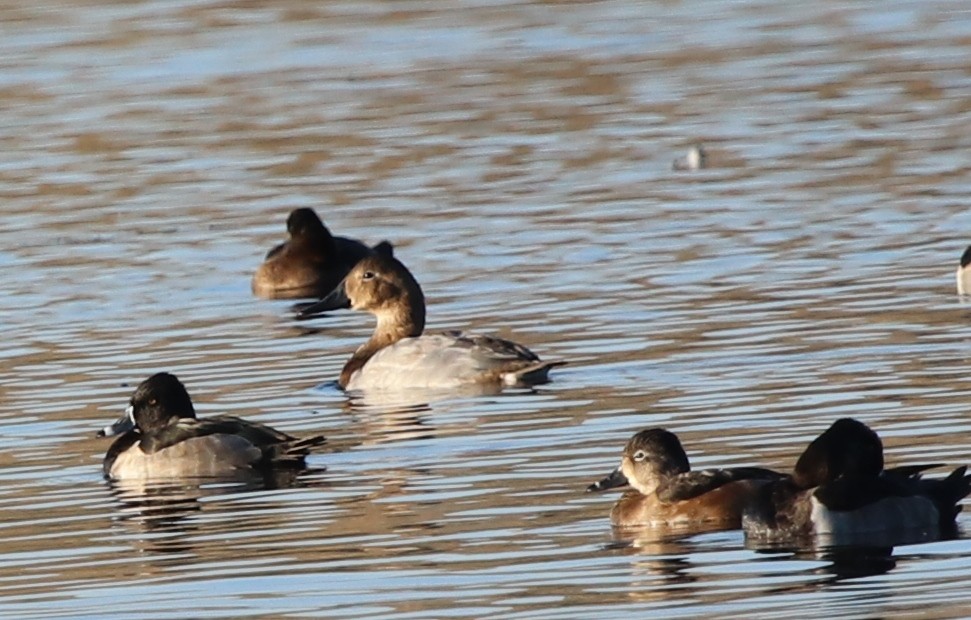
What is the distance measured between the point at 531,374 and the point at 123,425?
2.43 metres

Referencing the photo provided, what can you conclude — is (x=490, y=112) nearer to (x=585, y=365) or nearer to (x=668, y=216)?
(x=668, y=216)

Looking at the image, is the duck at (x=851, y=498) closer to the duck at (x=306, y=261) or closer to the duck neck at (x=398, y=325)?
the duck neck at (x=398, y=325)

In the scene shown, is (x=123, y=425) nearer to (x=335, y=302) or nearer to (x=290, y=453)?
(x=290, y=453)

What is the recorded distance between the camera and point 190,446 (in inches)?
519

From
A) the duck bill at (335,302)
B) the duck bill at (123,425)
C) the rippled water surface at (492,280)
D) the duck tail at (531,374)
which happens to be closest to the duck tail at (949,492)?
the rippled water surface at (492,280)

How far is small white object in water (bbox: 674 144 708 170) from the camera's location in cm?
2400

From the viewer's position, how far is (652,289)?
58.7ft

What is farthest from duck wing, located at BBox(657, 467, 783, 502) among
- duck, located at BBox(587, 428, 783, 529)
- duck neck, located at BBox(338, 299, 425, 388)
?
duck neck, located at BBox(338, 299, 425, 388)

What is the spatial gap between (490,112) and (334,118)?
1.73 m

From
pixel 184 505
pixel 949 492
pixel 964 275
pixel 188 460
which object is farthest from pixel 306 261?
pixel 949 492

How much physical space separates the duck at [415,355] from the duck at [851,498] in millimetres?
4359

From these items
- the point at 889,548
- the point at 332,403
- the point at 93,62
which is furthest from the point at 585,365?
the point at 93,62

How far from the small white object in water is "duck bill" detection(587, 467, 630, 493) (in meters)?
12.8

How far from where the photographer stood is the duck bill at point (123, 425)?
44.8 ft
